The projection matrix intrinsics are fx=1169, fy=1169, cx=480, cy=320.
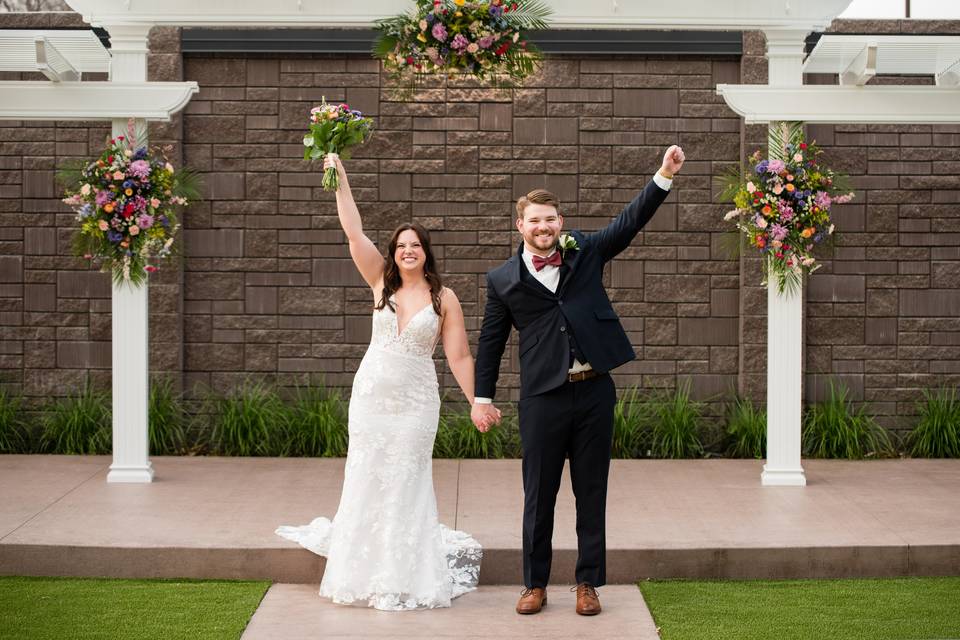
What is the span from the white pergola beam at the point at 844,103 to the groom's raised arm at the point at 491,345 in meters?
2.89

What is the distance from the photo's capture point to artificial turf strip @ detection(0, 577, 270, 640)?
5199mm

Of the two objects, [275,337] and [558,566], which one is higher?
[275,337]

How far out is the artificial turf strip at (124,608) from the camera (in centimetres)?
520

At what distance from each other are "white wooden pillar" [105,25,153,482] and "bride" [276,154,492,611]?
2578 mm

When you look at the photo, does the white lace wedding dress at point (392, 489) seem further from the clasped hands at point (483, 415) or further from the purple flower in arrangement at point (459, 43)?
the purple flower in arrangement at point (459, 43)

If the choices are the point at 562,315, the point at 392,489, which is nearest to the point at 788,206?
the point at 562,315

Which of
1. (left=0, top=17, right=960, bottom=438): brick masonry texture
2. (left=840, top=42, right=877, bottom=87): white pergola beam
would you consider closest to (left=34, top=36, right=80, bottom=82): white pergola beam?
(left=0, top=17, right=960, bottom=438): brick masonry texture

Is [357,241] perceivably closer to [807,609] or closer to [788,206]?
[807,609]

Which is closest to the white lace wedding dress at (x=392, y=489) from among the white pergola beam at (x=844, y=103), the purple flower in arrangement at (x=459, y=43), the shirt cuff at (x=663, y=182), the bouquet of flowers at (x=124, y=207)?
the shirt cuff at (x=663, y=182)

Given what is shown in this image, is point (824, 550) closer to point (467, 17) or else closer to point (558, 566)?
point (558, 566)

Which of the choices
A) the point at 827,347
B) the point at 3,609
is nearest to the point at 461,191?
the point at 827,347

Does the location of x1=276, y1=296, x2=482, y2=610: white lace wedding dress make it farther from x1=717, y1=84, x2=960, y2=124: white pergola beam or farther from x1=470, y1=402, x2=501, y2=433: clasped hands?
x1=717, y1=84, x2=960, y2=124: white pergola beam

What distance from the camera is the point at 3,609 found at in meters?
5.50

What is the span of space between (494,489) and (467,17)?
3.04m
